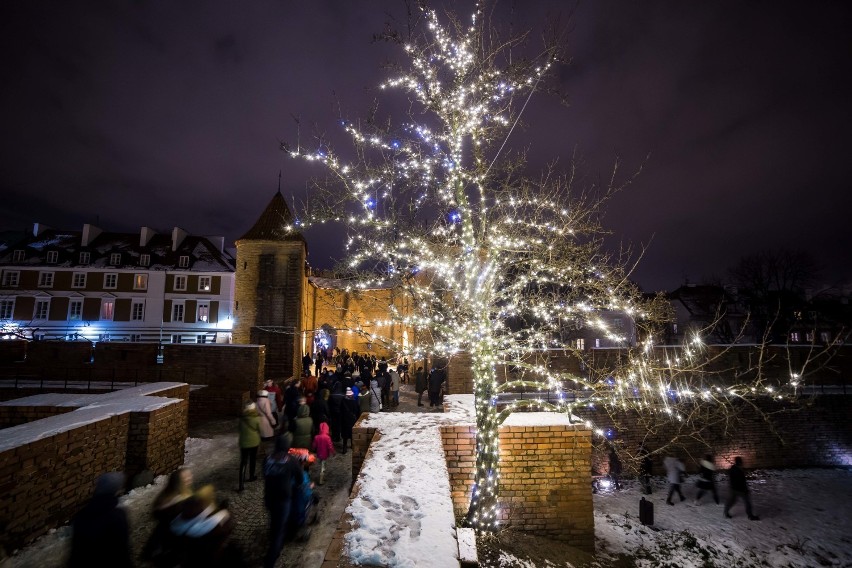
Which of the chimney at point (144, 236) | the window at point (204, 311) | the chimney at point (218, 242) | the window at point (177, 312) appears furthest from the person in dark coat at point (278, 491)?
the chimney at point (144, 236)

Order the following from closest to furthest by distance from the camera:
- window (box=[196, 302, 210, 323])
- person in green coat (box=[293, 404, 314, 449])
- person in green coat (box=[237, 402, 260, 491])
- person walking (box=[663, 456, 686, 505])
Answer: person in green coat (box=[237, 402, 260, 491])
person in green coat (box=[293, 404, 314, 449])
person walking (box=[663, 456, 686, 505])
window (box=[196, 302, 210, 323])

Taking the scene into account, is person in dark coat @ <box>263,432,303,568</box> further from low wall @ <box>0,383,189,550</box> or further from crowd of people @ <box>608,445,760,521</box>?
crowd of people @ <box>608,445,760,521</box>

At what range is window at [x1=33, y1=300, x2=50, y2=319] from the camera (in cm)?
3281

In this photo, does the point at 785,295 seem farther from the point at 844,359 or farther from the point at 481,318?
the point at 481,318

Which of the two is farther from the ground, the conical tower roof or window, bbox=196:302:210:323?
the conical tower roof

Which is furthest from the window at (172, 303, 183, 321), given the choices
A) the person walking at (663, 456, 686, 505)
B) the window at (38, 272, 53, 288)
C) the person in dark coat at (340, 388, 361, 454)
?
the person walking at (663, 456, 686, 505)

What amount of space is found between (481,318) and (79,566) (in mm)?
5012

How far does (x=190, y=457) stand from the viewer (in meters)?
8.41

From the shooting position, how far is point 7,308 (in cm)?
3269

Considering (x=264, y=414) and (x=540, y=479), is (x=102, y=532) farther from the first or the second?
(x=540, y=479)

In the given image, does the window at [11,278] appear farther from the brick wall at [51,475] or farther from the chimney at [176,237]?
the brick wall at [51,475]

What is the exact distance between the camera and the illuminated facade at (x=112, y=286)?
32875 millimetres

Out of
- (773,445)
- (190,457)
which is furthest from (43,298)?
Answer: (773,445)

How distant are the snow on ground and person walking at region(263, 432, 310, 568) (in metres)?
4.55
